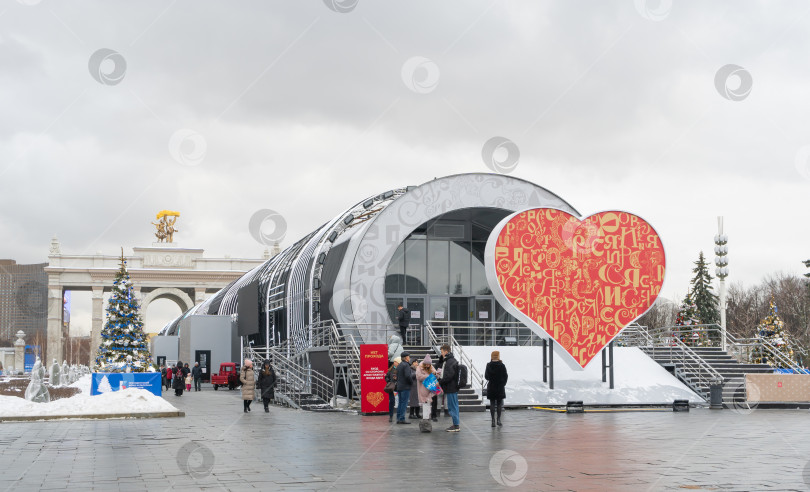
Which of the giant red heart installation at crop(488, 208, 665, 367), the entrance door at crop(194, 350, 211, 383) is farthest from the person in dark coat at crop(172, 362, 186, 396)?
the giant red heart installation at crop(488, 208, 665, 367)

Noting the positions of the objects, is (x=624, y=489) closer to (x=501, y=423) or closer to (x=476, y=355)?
(x=501, y=423)

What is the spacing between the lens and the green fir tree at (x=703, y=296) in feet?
262

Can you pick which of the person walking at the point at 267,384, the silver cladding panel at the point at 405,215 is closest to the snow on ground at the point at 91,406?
the person walking at the point at 267,384

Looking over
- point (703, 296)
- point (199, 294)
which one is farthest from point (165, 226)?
point (703, 296)

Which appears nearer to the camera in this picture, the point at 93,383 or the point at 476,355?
the point at 476,355

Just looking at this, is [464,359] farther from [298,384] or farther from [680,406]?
[680,406]

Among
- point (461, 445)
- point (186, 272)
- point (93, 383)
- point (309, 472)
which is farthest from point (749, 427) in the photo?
point (186, 272)

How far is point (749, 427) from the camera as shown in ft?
64.0

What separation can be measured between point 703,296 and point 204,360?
162ft

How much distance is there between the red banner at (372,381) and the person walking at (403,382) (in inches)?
104

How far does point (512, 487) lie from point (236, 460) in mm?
4765

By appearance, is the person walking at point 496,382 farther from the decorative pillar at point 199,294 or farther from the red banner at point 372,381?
the decorative pillar at point 199,294

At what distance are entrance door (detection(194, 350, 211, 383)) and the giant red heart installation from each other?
90.0ft

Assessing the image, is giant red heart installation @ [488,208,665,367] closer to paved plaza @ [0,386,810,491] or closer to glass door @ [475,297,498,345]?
paved plaza @ [0,386,810,491]
